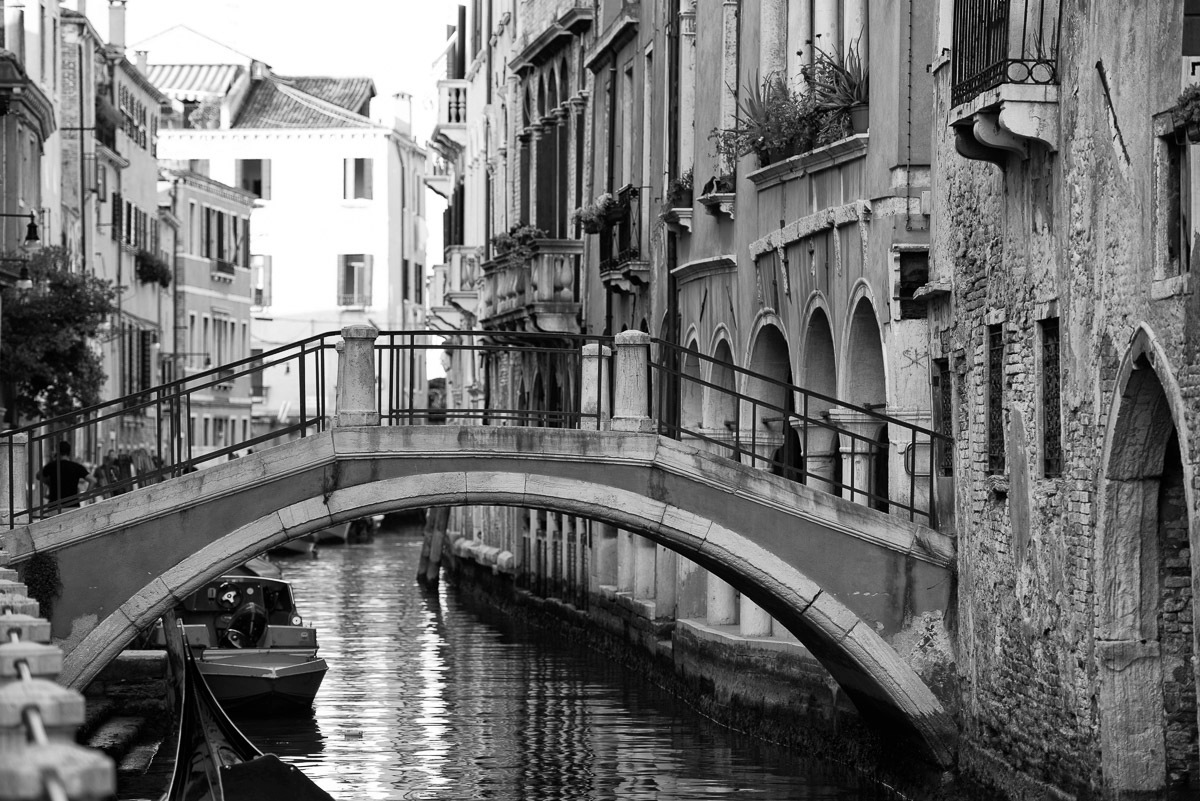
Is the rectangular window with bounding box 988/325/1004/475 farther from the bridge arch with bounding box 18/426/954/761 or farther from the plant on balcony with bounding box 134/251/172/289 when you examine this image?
the plant on balcony with bounding box 134/251/172/289

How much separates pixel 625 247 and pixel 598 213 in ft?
2.55

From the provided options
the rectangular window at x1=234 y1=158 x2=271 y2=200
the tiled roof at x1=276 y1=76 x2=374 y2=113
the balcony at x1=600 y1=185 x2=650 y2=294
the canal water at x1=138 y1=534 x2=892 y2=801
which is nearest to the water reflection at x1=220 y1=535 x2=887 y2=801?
the canal water at x1=138 y1=534 x2=892 y2=801

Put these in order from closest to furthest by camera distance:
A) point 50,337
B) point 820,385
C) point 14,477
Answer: point 14,477, point 820,385, point 50,337

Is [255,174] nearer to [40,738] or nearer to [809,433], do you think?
[809,433]

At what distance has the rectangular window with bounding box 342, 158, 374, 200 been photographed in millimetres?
63719

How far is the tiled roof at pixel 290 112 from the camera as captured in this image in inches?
2511

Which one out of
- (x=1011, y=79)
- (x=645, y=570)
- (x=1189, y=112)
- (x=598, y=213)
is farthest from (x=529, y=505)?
(x=598, y=213)

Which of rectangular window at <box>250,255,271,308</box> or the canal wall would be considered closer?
the canal wall

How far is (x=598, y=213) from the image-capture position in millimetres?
25516

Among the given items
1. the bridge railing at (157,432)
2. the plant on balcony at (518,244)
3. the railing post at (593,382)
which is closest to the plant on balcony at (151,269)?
the bridge railing at (157,432)

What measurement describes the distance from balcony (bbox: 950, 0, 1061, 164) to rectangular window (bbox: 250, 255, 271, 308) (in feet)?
170

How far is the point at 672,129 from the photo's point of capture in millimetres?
22469

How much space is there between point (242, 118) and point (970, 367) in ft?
171

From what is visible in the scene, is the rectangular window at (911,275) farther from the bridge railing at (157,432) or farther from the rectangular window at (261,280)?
the rectangular window at (261,280)
